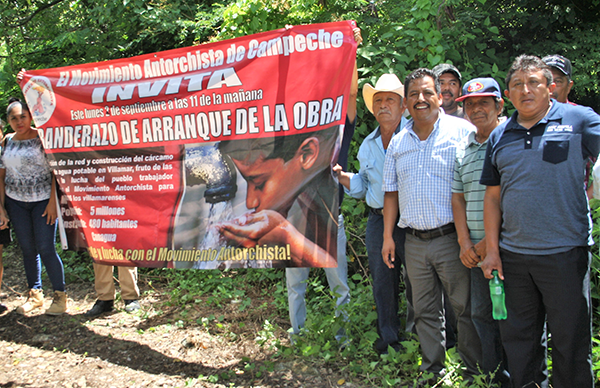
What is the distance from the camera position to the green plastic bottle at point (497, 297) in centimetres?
274

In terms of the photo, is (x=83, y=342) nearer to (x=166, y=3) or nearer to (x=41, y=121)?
(x=41, y=121)

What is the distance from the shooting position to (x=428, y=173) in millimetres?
3070

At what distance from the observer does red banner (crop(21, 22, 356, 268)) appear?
12.1 feet

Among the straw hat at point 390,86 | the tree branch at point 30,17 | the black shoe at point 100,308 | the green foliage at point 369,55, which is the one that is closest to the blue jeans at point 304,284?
the green foliage at point 369,55

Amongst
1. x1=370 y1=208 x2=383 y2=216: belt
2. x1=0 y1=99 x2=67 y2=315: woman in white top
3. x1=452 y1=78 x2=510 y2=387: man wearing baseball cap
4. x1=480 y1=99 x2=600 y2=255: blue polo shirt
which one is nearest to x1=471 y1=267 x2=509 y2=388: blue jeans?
x1=452 y1=78 x2=510 y2=387: man wearing baseball cap

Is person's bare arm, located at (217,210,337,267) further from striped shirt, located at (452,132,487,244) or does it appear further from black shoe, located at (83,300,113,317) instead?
black shoe, located at (83,300,113,317)

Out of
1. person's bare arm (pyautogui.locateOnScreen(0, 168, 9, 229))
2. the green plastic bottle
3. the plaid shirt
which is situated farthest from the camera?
person's bare arm (pyautogui.locateOnScreen(0, 168, 9, 229))

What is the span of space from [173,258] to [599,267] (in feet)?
11.2

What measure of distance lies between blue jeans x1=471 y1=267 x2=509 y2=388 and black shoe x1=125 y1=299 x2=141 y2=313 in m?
3.53

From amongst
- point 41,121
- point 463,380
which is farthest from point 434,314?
point 41,121

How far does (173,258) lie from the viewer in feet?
13.6

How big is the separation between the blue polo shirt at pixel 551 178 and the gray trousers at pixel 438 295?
19.5 inches

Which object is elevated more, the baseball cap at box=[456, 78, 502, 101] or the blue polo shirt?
the baseball cap at box=[456, 78, 502, 101]

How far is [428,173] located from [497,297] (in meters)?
0.86
